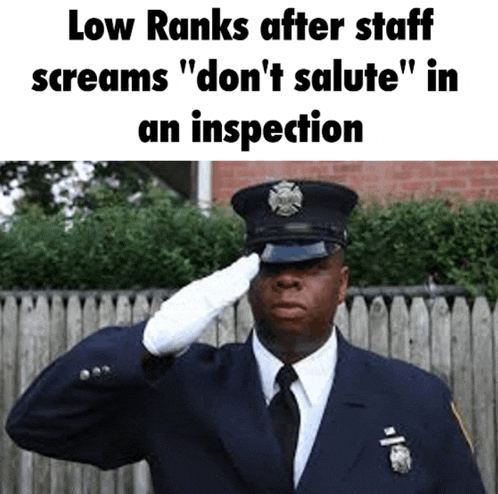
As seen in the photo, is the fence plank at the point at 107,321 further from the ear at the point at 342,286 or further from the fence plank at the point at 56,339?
the ear at the point at 342,286

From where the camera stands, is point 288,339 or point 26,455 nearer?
point 288,339

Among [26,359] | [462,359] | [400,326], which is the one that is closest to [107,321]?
[26,359]

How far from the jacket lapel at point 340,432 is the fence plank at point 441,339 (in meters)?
3.33

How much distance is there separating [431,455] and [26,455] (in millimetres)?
4485

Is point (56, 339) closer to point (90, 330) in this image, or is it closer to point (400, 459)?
point (90, 330)

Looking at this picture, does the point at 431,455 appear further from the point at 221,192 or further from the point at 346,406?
the point at 221,192

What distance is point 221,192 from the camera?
8609 millimetres

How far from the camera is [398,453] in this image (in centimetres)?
286

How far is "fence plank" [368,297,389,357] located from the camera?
628 centimetres

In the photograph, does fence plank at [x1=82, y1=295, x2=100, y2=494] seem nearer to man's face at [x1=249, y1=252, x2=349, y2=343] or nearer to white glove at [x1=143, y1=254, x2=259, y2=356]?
man's face at [x1=249, y1=252, x2=349, y2=343]

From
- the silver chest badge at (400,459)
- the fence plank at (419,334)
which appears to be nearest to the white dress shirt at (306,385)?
the silver chest badge at (400,459)

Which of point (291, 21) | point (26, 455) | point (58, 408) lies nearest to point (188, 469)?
point (58, 408)

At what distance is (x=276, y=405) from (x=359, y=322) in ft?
11.5

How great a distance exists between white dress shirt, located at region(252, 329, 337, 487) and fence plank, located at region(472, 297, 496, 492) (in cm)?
343
